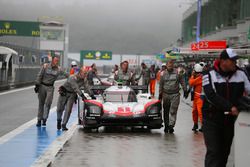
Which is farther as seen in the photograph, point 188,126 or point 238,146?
point 188,126

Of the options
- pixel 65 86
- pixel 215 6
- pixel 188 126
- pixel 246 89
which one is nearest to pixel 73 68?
pixel 65 86

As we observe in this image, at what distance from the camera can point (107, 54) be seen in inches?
4747

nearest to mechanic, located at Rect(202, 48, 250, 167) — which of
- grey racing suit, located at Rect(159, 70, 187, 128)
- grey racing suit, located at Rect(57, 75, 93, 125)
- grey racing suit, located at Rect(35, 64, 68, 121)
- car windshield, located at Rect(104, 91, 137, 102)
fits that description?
grey racing suit, located at Rect(159, 70, 187, 128)

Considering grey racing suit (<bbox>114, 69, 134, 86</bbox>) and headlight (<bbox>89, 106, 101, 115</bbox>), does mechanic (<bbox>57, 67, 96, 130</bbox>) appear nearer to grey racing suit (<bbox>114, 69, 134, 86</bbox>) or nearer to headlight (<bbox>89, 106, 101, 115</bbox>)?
headlight (<bbox>89, 106, 101, 115</bbox>)

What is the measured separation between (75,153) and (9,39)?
361 feet

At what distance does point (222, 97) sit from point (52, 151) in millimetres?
4765

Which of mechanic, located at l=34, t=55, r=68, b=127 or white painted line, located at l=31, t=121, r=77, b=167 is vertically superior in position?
mechanic, located at l=34, t=55, r=68, b=127

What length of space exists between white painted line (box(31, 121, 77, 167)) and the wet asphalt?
9 cm

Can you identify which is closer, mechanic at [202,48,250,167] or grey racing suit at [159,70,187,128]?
mechanic at [202,48,250,167]

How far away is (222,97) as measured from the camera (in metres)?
6.80

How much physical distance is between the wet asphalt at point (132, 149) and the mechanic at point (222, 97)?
2696 millimetres

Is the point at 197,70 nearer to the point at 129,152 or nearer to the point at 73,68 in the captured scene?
the point at 73,68

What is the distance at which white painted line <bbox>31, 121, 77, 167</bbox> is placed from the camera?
945cm

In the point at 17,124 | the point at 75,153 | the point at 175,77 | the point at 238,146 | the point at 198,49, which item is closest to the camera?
the point at 238,146
